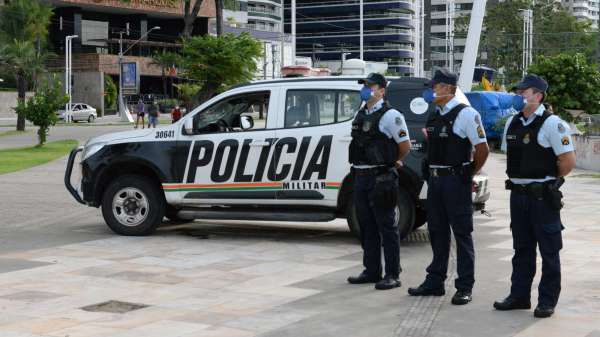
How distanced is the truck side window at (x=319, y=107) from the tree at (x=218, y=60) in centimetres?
2614

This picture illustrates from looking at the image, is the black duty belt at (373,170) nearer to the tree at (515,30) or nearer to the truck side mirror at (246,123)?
the truck side mirror at (246,123)

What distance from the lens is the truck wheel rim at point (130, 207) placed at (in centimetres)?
1123

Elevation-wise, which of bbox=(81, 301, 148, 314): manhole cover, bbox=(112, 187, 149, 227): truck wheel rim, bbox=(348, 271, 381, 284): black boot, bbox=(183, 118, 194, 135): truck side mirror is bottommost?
bbox=(81, 301, 148, 314): manhole cover

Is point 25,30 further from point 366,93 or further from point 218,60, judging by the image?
point 366,93

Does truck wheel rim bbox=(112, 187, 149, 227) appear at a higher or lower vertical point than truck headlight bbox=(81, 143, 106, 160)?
lower

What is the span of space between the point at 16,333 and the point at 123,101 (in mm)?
61630

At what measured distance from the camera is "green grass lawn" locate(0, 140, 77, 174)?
23.6 m

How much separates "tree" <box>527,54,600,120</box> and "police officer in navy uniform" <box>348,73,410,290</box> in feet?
102

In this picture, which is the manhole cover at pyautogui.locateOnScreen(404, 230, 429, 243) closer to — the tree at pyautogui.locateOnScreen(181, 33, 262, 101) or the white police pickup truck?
the white police pickup truck

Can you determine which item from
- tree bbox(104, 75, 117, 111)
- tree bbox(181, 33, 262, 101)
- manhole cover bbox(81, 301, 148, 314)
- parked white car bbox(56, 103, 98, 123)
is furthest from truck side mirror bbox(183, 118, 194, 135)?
tree bbox(104, 75, 117, 111)

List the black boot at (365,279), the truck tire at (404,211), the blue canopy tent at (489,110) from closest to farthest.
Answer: the black boot at (365,279)
the truck tire at (404,211)
the blue canopy tent at (489,110)

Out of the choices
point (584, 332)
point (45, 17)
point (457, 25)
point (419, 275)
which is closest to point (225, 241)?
point (419, 275)

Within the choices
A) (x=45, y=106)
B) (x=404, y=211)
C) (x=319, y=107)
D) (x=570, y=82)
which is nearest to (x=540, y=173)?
(x=404, y=211)

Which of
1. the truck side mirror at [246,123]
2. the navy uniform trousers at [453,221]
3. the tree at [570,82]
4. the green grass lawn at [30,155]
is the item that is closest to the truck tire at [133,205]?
the truck side mirror at [246,123]
